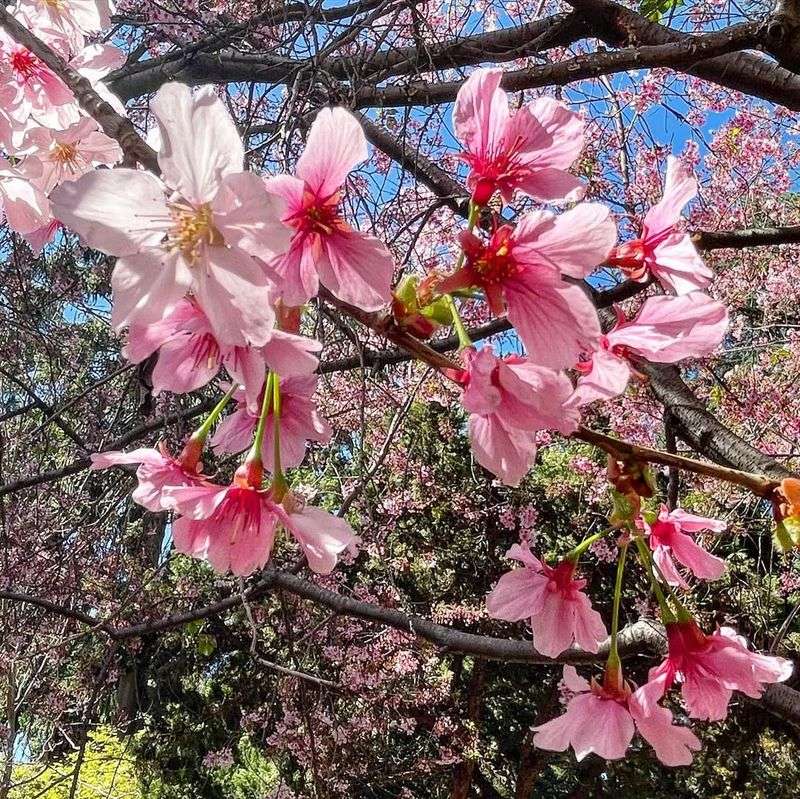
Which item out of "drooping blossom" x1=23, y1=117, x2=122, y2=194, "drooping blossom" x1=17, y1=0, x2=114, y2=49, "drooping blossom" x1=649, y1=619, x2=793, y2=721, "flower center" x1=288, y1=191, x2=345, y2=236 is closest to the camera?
"flower center" x1=288, y1=191, x2=345, y2=236

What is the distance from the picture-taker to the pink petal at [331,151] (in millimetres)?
599

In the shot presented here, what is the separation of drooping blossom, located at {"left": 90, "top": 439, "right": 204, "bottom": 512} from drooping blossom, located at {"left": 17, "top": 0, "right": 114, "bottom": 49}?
0.77 m

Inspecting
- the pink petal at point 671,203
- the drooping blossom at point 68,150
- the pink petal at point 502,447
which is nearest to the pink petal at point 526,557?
the pink petal at point 502,447

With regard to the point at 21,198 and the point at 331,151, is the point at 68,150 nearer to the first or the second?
the point at 21,198

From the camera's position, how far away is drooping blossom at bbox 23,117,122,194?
0.98m

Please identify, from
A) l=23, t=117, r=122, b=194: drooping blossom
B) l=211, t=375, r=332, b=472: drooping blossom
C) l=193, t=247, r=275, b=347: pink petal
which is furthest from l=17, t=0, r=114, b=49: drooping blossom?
l=193, t=247, r=275, b=347: pink petal

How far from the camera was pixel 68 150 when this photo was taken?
1.01m

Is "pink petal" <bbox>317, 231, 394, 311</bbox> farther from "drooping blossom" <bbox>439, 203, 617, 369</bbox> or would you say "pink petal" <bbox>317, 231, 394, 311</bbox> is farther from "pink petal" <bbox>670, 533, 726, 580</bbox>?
"pink petal" <bbox>670, 533, 726, 580</bbox>

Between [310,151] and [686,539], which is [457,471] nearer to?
[686,539]

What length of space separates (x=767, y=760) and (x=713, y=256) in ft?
13.8

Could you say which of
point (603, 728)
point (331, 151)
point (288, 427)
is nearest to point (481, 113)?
point (331, 151)

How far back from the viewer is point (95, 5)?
46.8 inches

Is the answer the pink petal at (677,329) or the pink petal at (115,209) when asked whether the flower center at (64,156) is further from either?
the pink petal at (677,329)

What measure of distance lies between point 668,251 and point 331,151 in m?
0.33
